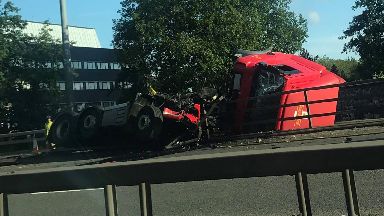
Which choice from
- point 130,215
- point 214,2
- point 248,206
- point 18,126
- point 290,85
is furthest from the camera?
point 18,126

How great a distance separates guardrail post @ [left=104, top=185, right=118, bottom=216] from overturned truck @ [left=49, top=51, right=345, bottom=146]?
847cm

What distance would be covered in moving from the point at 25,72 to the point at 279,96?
93.6ft

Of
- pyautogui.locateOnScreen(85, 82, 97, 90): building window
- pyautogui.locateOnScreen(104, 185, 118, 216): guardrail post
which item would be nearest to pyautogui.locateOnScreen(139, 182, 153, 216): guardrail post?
pyautogui.locateOnScreen(104, 185, 118, 216): guardrail post

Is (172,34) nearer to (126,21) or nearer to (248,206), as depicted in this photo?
(126,21)

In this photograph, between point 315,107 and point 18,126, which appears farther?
point 18,126

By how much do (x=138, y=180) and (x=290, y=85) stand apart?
9140mm

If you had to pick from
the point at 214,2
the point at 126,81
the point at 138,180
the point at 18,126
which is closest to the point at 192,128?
the point at 138,180

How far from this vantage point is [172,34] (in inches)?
1270

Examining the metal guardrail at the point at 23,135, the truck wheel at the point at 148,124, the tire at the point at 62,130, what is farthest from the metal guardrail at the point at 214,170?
the metal guardrail at the point at 23,135

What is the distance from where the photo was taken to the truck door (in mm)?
12570

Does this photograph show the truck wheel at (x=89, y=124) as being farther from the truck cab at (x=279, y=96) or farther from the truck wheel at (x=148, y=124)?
the truck cab at (x=279, y=96)

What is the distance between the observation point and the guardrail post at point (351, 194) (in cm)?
391

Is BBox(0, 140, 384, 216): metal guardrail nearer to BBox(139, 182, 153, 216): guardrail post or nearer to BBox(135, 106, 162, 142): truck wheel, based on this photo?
BBox(139, 182, 153, 216): guardrail post

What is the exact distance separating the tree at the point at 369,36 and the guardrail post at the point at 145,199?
4392cm
